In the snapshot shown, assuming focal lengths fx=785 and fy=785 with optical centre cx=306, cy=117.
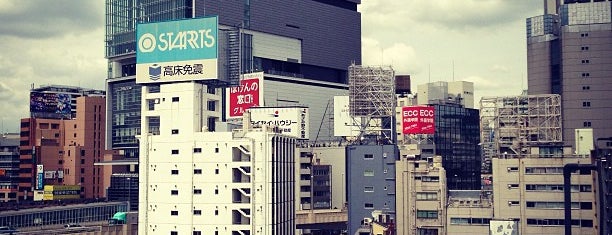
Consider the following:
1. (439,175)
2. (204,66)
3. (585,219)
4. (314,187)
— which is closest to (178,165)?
(204,66)

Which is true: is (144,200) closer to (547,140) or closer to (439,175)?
(439,175)

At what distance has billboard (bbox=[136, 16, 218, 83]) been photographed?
96.6 meters

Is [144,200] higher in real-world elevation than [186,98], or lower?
lower

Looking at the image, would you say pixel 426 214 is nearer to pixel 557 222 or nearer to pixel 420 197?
pixel 420 197

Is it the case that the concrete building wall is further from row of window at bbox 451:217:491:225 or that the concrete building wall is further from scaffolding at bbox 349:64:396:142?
Answer: scaffolding at bbox 349:64:396:142

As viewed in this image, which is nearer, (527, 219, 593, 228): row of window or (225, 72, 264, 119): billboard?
(527, 219, 593, 228): row of window

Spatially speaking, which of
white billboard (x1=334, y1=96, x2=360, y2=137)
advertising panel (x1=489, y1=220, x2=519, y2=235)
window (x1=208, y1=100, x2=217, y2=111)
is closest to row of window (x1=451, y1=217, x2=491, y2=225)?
advertising panel (x1=489, y1=220, x2=519, y2=235)

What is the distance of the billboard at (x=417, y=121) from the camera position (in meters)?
170

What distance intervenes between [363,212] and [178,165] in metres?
54.7

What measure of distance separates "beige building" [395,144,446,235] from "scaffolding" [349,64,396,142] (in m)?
27.4

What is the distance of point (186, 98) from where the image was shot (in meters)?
97.1

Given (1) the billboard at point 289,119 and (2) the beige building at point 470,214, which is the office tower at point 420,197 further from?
(1) the billboard at point 289,119

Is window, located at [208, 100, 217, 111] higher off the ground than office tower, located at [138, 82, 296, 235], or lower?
higher

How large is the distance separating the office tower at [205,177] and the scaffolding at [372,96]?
210 ft
